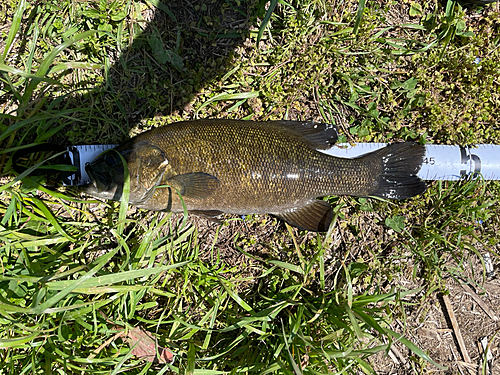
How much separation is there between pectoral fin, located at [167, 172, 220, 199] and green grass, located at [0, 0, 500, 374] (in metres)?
0.55

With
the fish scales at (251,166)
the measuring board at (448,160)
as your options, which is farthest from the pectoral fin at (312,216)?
the measuring board at (448,160)

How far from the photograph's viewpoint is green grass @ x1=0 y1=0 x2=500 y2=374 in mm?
3035

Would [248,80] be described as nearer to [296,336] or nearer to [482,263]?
[296,336]

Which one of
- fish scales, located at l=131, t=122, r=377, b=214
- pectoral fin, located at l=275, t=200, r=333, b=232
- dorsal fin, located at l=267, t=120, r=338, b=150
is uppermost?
dorsal fin, located at l=267, t=120, r=338, b=150

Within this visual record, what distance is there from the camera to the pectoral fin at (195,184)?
9.02 ft

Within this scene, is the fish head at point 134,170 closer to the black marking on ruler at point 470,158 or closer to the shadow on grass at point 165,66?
the shadow on grass at point 165,66

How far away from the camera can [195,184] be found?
2.77 m

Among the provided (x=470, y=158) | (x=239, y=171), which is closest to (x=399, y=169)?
(x=470, y=158)

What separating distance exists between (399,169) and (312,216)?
0.96m

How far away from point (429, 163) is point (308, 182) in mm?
1374

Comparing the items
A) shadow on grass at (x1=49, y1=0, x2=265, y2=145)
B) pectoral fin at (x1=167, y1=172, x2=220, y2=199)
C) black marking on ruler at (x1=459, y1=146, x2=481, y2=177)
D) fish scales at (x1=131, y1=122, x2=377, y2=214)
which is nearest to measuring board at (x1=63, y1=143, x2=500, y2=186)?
black marking on ruler at (x1=459, y1=146, x2=481, y2=177)

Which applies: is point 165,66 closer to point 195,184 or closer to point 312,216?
point 195,184

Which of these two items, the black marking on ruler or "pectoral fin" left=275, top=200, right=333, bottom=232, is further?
the black marking on ruler

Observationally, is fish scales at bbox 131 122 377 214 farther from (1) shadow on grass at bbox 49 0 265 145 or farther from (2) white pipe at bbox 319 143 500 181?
(1) shadow on grass at bbox 49 0 265 145
